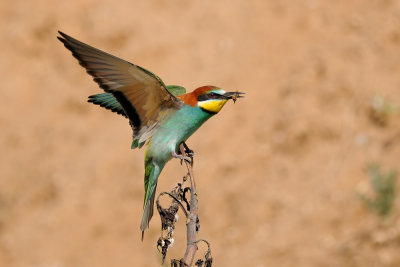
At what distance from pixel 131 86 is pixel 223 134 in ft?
10.9

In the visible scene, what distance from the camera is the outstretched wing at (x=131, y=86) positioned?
232cm

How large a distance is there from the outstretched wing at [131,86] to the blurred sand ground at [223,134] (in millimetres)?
2170

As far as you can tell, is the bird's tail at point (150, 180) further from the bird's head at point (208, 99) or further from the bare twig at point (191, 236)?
the bare twig at point (191, 236)

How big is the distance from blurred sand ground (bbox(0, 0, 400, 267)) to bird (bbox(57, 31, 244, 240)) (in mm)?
2059

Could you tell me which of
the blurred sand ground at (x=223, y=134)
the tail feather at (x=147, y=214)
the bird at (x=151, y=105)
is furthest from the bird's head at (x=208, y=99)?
the blurred sand ground at (x=223, y=134)

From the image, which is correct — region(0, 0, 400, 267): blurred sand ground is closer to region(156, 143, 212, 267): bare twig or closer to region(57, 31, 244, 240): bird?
region(57, 31, 244, 240): bird

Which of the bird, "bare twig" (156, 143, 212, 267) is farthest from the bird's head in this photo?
"bare twig" (156, 143, 212, 267)

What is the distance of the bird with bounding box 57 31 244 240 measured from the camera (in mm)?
2352

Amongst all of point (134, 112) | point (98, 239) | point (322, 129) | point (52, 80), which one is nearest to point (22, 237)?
point (98, 239)

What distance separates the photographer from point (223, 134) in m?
5.73

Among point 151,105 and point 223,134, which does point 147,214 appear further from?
point 223,134

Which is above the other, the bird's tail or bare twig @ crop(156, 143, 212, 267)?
the bird's tail

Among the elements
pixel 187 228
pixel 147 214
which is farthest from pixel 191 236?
pixel 147 214

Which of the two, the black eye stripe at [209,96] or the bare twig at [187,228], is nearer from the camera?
the bare twig at [187,228]
